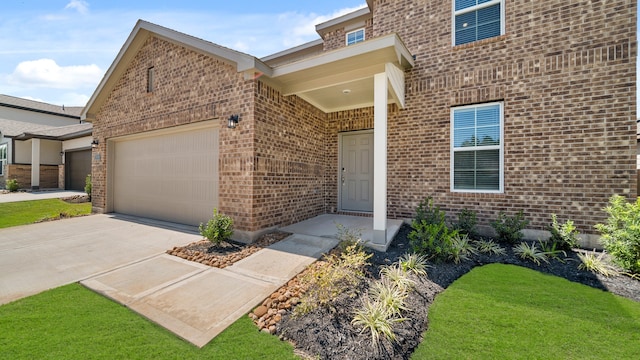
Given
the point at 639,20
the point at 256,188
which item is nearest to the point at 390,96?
the point at 256,188

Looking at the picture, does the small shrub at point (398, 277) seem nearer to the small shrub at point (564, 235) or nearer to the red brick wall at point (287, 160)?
the red brick wall at point (287, 160)

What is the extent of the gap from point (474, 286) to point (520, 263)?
1.38m

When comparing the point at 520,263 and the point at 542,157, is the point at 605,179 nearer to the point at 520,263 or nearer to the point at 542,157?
the point at 542,157

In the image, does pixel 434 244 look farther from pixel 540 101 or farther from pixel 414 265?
pixel 540 101

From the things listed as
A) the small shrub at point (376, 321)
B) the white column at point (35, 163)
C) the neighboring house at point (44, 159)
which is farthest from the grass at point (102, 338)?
the white column at point (35, 163)

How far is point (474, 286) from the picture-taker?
136 inches

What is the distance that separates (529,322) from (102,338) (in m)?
4.22

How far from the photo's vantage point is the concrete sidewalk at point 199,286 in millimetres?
2697

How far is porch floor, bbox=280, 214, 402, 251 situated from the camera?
501 centimetres

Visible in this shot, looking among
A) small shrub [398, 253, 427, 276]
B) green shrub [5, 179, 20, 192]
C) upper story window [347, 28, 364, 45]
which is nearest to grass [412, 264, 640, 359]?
small shrub [398, 253, 427, 276]

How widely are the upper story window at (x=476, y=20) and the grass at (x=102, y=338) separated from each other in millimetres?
6911

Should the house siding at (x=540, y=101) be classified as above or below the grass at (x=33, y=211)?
above

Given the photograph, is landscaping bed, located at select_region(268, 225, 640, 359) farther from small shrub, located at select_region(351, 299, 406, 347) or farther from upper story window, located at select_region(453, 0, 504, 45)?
upper story window, located at select_region(453, 0, 504, 45)

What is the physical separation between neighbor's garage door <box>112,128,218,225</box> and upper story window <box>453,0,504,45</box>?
6.18 metres
